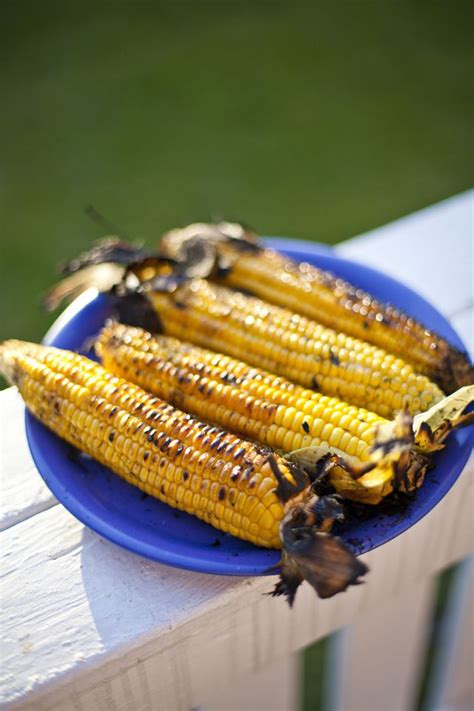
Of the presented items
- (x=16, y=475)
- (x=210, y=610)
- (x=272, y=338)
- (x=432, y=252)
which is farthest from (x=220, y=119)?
(x=210, y=610)

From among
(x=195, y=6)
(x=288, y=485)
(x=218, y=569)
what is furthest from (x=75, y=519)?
(x=195, y=6)

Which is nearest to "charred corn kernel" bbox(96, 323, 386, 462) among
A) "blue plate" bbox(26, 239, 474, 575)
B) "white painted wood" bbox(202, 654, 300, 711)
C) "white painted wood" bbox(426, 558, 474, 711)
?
"blue plate" bbox(26, 239, 474, 575)

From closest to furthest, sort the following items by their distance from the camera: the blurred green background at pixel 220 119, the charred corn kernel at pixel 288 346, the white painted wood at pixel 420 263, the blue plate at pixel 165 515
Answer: the blue plate at pixel 165 515 < the charred corn kernel at pixel 288 346 < the white painted wood at pixel 420 263 < the blurred green background at pixel 220 119

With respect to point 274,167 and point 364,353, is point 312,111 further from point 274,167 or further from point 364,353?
point 364,353

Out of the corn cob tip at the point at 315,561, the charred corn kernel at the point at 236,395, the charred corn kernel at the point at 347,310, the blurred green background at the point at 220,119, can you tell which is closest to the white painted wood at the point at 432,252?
the charred corn kernel at the point at 347,310

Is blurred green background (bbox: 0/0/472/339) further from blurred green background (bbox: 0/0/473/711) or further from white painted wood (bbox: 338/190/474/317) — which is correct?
white painted wood (bbox: 338/190/474/317)

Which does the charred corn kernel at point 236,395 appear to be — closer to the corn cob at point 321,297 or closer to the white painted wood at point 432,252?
the corn cob at point 321,297

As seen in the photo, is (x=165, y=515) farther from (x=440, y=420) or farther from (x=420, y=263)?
(x=420, y=263)
